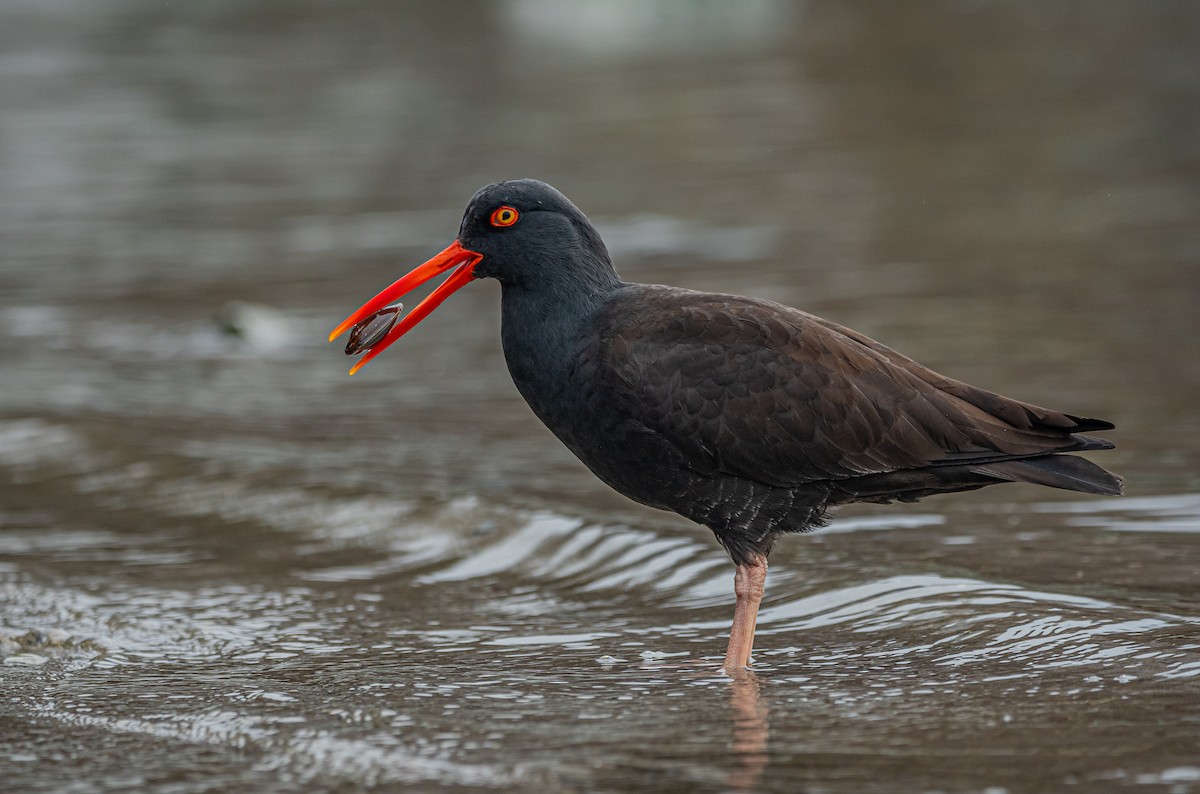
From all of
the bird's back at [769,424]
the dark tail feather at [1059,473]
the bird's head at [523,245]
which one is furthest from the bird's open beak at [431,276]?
the dark tail feather at [1059,473]

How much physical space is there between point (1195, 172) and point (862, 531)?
974cm

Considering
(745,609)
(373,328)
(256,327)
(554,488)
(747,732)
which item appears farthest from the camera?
(256,327)

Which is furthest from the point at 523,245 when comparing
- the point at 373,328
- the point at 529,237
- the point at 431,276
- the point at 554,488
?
the point at 554,488

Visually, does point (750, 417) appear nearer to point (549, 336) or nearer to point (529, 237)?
point (549, 336)

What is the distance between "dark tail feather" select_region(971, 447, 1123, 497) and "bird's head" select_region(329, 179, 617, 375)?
1.53 m

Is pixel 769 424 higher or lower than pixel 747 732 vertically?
higher

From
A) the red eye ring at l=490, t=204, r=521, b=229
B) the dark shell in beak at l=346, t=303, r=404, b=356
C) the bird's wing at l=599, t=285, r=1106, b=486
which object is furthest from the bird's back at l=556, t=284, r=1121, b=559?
the dark shell in beak at l=346, t=303, r=404, b=356

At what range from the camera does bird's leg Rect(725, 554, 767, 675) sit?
5449 millimetres

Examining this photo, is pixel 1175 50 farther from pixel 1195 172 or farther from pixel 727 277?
pixel 727 277

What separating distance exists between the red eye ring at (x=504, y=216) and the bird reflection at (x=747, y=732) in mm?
→ 1797

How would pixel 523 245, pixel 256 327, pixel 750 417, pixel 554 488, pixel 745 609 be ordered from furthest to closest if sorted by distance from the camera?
pixel 256 327, pixel 554 488, pixel 523 245, pixel 745 609, pixel 750 417

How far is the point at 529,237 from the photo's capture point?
580 centimetres

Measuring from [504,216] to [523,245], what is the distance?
13 cm

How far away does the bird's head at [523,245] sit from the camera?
5766 millimetres
